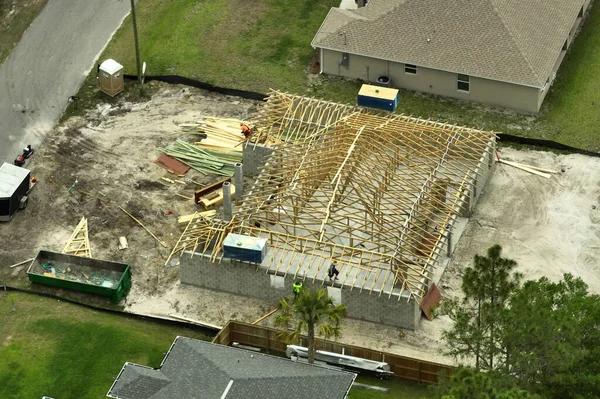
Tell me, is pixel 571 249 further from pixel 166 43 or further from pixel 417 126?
pixel 166 43

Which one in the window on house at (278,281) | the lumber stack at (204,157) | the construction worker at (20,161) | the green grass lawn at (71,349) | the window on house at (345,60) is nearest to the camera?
the green grass lawn at (71,349)

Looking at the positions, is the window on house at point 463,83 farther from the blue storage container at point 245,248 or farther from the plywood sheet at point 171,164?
the blue storage container at point 245,248

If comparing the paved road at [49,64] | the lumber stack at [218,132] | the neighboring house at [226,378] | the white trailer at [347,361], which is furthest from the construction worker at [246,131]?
the neighboring house at [226,378]

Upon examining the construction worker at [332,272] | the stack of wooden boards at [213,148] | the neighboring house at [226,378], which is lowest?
the neighboring house at [226,378]

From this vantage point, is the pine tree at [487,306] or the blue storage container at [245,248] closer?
the pine tree at [487,306]

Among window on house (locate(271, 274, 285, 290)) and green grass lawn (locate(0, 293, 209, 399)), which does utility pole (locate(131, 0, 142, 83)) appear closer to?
green grass lawn (locate(0, 293, 209, 399))

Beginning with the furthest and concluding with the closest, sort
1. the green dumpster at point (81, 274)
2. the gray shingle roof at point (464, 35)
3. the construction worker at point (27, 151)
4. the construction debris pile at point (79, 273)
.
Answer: the gray shingle roof at point (464, 35) → the construction worker at point (27, 151) → the construction debris pile at point (79, 273) → the green dumpster at point (81, 274)

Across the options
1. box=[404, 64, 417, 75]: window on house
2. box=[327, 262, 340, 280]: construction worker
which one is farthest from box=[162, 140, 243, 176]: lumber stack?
box=[327, 262, 340, 280]: construction worker
